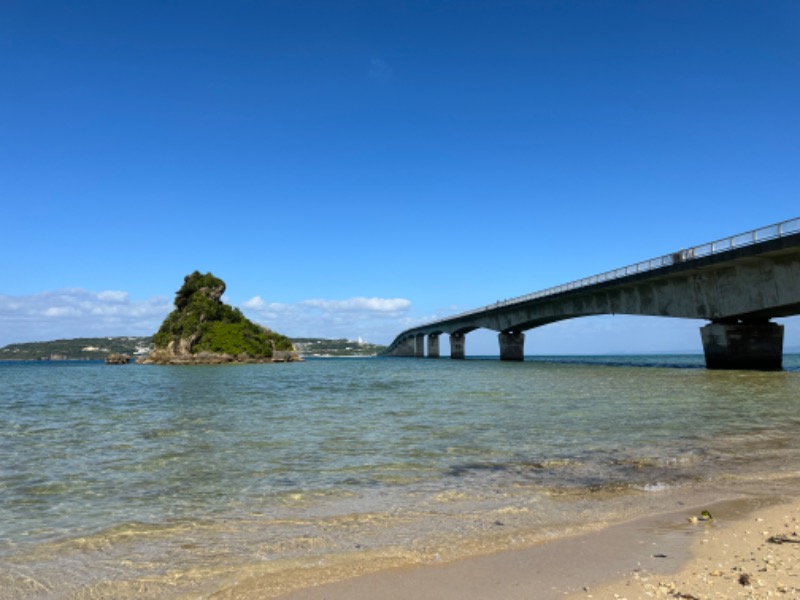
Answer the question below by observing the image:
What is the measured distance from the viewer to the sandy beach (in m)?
4.16

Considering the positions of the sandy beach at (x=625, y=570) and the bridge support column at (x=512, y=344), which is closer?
the sandy beach at (x=625, y=570)

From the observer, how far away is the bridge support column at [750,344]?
41031 mm

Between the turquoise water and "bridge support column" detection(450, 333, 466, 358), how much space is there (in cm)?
10916

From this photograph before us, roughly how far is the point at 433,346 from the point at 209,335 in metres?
59.3

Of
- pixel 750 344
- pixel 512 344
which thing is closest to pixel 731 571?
pixel 750 344

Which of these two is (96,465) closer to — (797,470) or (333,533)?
(333,533)

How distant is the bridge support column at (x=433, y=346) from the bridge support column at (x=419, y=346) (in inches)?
416

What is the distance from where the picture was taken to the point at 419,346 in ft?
545

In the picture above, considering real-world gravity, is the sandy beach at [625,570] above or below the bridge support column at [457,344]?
below

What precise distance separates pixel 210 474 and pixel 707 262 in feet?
128

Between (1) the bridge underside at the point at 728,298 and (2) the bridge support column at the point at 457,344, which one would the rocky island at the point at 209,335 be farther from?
(1) the bridge underside at the point at 728,298

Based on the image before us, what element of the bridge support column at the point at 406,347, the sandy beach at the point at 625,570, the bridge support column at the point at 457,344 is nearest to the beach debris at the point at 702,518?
the sandy beach at the point at 625,570

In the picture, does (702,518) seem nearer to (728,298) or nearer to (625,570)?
(625,570)

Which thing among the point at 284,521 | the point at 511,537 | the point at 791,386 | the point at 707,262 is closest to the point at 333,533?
the point at 284,521
